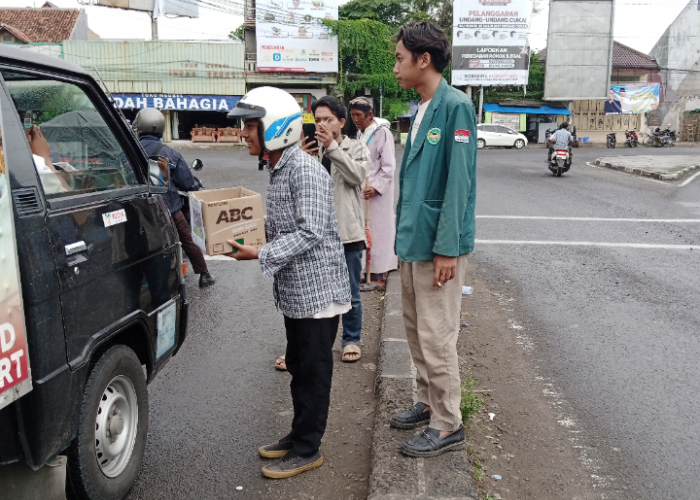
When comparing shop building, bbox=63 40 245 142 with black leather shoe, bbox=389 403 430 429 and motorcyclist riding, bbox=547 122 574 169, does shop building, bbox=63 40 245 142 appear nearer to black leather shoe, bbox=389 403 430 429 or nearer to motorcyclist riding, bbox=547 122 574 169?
motorcyclist riding, bbox=547 122 574 169

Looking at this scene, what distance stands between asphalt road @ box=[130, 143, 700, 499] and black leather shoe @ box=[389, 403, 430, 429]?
71 cm

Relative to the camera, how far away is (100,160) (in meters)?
3.18

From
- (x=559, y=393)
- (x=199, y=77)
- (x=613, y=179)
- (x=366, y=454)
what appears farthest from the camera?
(x=199, y=77)

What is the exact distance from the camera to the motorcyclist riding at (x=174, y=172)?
6440 millimetres

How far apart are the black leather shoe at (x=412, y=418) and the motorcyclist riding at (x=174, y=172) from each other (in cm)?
353

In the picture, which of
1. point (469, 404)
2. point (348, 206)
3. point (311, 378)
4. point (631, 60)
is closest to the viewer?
point (311, 378)

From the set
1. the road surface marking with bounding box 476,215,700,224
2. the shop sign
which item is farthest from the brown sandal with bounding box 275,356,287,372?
the shop sign

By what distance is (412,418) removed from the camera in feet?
11.8

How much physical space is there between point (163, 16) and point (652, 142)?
101ft

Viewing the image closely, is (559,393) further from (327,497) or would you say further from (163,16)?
(163,16)

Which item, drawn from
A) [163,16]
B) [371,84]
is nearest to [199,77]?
[163,16]

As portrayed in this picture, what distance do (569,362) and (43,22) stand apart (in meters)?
47.9

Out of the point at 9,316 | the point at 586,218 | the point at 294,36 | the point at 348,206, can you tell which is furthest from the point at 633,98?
the point at 9,316

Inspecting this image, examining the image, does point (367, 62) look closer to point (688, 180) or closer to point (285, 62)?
point (285, 62)
